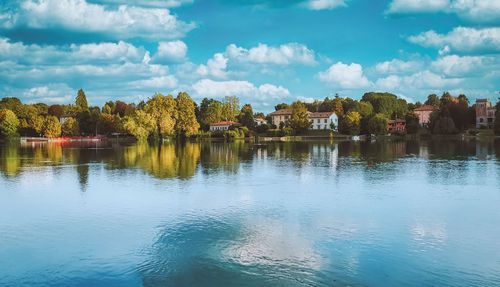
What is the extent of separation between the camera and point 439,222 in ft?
50.0

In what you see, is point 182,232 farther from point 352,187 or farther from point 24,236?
point 352,187

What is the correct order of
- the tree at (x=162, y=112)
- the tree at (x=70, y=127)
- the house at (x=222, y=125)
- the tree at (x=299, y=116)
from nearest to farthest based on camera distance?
the tree at (x=162, y=112) < the tree at (x=299, y=116) < the tree at (x=70, y=127) < the house at (x=222, y=125)

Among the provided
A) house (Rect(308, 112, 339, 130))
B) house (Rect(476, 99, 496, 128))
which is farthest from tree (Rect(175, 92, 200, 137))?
house (Rect(476, 99, 496, 128))

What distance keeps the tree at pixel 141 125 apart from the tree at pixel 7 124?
41.1m

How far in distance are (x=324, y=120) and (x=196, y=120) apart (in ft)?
153

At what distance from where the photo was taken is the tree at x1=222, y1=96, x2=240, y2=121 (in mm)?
147375

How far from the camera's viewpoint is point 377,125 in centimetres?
11906

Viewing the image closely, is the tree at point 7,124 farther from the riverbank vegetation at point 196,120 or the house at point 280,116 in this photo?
the house at point 280,116

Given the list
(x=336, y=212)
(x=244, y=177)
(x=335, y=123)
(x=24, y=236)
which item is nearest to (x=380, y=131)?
(x=335, y=123)

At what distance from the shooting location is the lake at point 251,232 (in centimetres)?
1012

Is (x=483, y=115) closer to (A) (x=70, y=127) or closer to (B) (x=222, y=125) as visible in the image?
(B) (x=222, y=125)

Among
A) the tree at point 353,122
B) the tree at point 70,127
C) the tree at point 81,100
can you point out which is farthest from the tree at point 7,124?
the tree at point 353,122

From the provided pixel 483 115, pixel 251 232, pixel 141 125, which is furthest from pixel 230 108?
pixel 251 232

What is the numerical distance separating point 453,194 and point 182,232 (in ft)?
50.8
